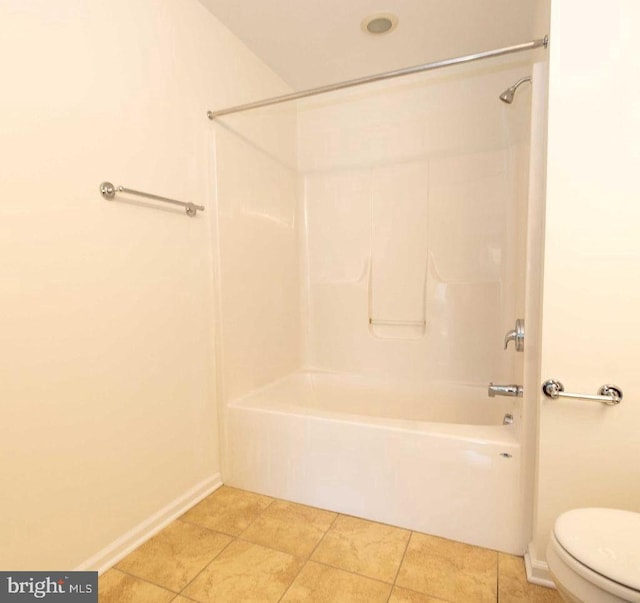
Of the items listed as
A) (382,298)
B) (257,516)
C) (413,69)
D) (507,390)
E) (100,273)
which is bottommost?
(257,516)

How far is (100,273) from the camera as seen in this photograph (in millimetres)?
1411

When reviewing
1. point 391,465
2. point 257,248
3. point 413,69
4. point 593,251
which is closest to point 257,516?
point 391,465

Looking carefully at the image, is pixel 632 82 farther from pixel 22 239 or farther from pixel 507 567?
pixel 22 239

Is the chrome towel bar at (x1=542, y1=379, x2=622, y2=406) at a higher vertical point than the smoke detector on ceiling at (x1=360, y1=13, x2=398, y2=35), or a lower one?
lower

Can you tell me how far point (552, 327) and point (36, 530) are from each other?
1853mm

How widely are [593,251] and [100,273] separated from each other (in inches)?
68.7

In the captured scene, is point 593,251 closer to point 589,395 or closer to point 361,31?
point 589,395

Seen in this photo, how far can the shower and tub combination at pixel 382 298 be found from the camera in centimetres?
162

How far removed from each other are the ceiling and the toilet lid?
216cm

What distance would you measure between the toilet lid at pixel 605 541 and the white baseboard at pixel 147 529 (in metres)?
1.54

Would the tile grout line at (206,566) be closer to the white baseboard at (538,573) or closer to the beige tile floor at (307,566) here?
the beige tile floor at (307,566)

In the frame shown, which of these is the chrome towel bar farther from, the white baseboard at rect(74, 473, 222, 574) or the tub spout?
the white baseboard at rect(74, 473, 222, 574)

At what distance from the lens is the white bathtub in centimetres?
151

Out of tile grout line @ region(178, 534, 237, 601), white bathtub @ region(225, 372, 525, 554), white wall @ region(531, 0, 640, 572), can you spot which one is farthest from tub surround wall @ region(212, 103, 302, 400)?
white wall @ region(531, 0, 640, 572)
